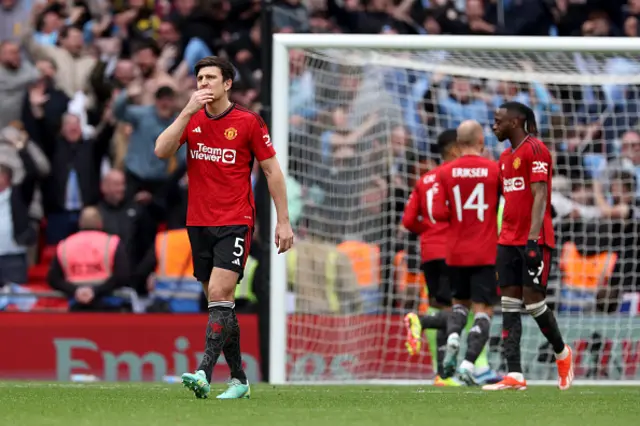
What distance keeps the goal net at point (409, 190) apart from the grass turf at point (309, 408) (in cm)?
356

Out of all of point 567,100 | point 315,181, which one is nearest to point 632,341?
point 567,100

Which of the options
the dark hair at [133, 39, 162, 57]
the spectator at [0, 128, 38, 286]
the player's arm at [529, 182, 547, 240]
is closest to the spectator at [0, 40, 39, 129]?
the spectator at [0, 128, 38, 286]

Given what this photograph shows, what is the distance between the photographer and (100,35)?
16.0 m

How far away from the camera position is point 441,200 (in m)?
11.2

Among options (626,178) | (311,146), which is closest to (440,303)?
(311,146)

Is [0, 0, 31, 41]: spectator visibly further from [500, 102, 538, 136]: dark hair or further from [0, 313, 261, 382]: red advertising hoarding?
[500, 102, 538, 136]: dark hair

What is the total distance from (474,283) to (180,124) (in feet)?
13.1

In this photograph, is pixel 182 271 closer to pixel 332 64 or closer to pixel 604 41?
pixel 332 64

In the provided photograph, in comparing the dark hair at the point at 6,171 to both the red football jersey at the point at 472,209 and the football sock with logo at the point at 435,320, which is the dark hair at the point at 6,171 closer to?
the football sock with logo at the point at 435,320

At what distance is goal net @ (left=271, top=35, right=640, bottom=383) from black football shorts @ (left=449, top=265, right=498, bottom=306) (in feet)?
6.35

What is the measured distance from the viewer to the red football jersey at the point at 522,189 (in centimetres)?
968

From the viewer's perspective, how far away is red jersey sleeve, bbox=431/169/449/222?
11.2m

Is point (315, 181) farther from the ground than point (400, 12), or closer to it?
closer to it

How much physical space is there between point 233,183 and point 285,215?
372mm
